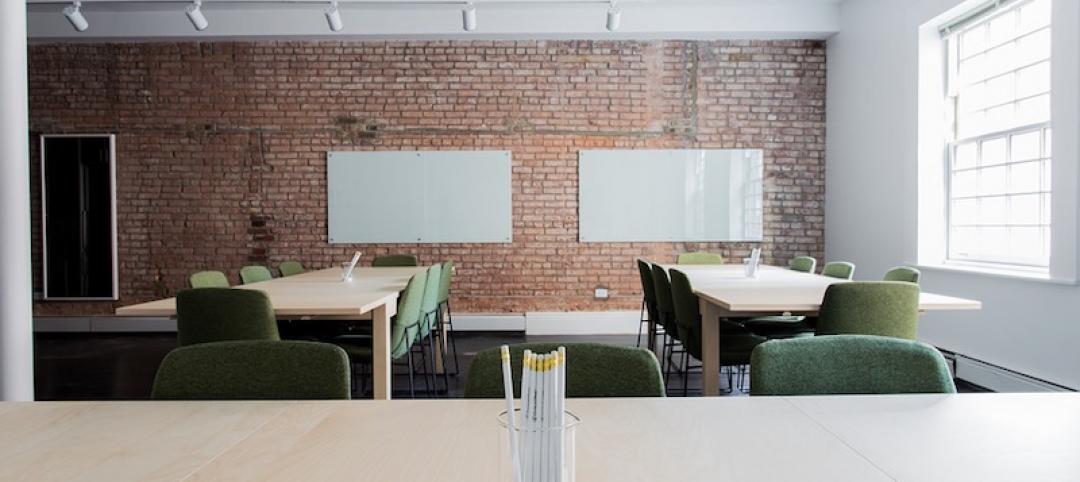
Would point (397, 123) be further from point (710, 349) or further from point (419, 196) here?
point (710, 349)

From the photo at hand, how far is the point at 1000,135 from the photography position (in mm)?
4980

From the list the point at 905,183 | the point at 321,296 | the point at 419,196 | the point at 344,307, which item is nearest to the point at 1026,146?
the point at 905,183

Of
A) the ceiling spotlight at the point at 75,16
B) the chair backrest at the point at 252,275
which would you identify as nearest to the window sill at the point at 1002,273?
the chair backrest at the point at 252,275

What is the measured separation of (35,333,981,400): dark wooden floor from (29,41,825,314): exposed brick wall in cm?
45

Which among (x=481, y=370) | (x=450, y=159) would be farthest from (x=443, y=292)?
(x=481, y=370)

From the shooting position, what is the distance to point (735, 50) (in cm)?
728

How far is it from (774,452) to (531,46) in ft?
21.7

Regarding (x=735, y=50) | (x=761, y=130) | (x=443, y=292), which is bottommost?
(x=443, y=292)

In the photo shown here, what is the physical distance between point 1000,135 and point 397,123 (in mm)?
5621

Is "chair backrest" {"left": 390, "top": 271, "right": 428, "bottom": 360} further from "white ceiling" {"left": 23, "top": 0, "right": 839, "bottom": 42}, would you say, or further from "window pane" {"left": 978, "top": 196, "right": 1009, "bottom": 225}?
"window pane" {"left": 978, "top": 196, "right": 1009, "bottom": 225}

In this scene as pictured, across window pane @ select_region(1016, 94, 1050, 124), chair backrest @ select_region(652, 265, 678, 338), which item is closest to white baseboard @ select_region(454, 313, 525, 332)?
chair backrest @ select_region(652, 265, 678, 338)

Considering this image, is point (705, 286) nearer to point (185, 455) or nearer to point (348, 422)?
point (348, 422)

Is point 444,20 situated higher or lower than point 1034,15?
higher

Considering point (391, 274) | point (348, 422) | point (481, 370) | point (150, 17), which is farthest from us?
point (150, 17)
